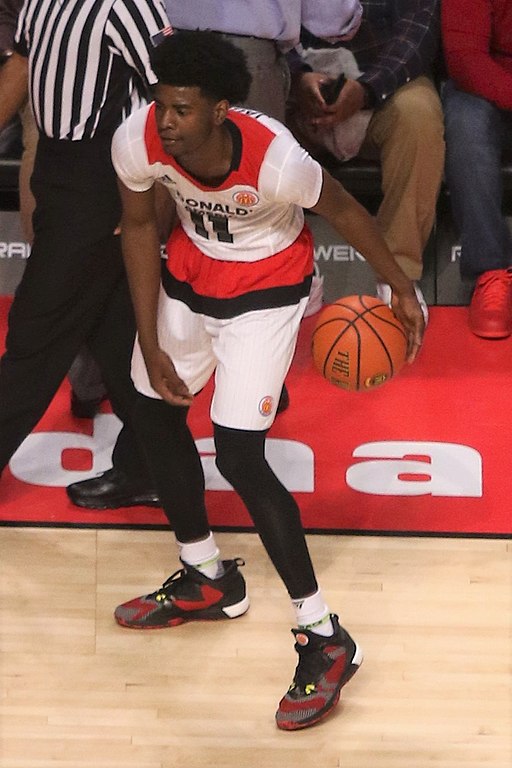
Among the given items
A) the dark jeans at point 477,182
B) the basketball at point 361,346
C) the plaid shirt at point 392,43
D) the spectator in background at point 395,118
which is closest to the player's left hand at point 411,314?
the basketball at point 361,346

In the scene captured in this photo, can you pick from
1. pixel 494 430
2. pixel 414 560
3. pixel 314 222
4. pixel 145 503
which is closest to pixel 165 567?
pixel 145 503

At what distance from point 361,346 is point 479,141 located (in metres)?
1.85

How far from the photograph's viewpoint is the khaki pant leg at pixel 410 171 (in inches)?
200

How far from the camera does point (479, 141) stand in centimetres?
513

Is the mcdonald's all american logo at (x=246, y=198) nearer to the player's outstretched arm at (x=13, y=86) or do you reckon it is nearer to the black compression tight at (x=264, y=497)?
the black compression tight at (x=264, y=497)

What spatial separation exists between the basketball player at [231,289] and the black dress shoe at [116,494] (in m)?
0.60

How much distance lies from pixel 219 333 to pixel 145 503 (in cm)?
100

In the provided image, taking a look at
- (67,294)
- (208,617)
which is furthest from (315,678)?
(67,294)

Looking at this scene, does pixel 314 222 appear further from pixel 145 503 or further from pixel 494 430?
pixel 145 503

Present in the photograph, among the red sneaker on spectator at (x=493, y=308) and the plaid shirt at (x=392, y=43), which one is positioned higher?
the plaid shirt at (x=392, y=43)

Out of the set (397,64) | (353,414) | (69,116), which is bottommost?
(353,414)

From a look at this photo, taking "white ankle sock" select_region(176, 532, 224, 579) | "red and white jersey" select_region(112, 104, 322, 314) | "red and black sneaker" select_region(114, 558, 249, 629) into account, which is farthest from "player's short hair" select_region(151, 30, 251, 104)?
"red and black sneaker" select_region(114, 558, 249, 629)

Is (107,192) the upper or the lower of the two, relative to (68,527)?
upper

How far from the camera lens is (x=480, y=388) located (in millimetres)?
4723
